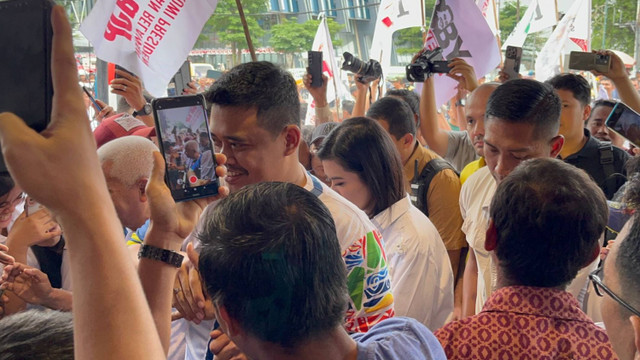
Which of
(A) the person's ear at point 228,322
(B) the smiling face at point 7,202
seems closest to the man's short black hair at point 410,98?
(B) the smiling face at point 7,202

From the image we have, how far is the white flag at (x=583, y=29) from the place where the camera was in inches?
265

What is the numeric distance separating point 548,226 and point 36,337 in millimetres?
1142

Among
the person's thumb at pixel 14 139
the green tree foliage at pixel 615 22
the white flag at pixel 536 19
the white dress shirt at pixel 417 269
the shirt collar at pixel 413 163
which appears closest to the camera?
the person's thumb at pixel 14 139

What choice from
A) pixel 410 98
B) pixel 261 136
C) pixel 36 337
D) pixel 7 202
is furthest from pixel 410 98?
pixel 36 337

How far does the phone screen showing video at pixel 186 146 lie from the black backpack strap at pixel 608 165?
7.03ft

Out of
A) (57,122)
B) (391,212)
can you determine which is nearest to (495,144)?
(391,212)

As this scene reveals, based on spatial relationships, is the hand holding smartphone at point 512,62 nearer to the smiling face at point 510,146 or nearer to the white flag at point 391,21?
the smiling face at point 510,146

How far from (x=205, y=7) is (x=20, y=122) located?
9.00 feet

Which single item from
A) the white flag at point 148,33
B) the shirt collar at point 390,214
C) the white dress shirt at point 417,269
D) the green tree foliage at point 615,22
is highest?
the white flag at point 148,33

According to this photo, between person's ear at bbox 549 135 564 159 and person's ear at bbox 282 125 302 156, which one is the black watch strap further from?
person's ear at bbox 549 135 564 159

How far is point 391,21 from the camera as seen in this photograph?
6.97 meters

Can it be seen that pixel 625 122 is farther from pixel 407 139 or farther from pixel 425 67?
pixel 425 67

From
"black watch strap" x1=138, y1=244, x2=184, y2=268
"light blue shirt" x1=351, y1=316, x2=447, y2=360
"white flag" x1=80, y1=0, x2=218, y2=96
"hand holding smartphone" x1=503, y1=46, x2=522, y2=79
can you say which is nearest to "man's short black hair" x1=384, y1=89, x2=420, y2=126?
"hand holding smartphone" x1=503, y1=46, x2=522, y2=79

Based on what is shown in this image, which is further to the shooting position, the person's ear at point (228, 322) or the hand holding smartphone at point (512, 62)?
the hand holding smartphone at point (512, 62)
